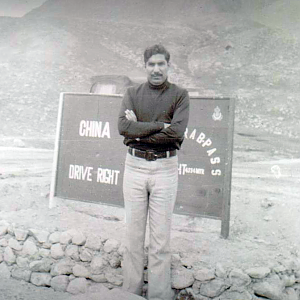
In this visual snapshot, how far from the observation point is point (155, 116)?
2.44 m

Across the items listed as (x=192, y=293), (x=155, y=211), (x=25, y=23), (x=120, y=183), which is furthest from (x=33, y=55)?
(x=192, y=293)

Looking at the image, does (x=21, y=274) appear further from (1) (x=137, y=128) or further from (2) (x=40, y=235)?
(1) (x=137, y=128)

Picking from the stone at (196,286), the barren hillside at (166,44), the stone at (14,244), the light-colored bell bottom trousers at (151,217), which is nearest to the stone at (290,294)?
the stone at (196,286)

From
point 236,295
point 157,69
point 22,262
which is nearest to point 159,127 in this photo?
point 157,69

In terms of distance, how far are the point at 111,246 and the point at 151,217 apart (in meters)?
0.61

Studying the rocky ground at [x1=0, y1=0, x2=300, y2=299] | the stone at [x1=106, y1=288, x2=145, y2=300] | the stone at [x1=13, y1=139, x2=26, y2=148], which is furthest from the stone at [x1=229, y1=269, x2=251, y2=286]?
the stone at [x1=13, y1=139, x2=26, y2=148]

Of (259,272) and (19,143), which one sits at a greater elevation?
(19,143)

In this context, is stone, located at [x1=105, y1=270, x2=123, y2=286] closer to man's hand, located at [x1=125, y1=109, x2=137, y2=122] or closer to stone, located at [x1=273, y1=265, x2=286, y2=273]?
stone, located at [x1=273, y1=265, x2=286, y2=273]

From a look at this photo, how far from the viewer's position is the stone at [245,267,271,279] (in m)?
2.62

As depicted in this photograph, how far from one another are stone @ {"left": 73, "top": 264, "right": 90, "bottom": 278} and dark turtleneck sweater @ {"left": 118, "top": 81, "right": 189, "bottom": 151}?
1.14 metres

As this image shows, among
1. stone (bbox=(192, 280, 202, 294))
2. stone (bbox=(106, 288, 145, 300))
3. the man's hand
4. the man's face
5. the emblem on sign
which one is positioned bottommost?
stone (bbox=(106, 288, 145, 300))

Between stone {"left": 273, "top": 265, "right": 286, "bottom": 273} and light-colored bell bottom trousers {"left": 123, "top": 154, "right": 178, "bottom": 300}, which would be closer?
light-colored bell bottom trousers {"left": 123, "top": 154, "right": 178, "bottom": 300}

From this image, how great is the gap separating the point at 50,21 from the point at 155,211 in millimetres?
1958

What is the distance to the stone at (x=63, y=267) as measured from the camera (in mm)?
3021
